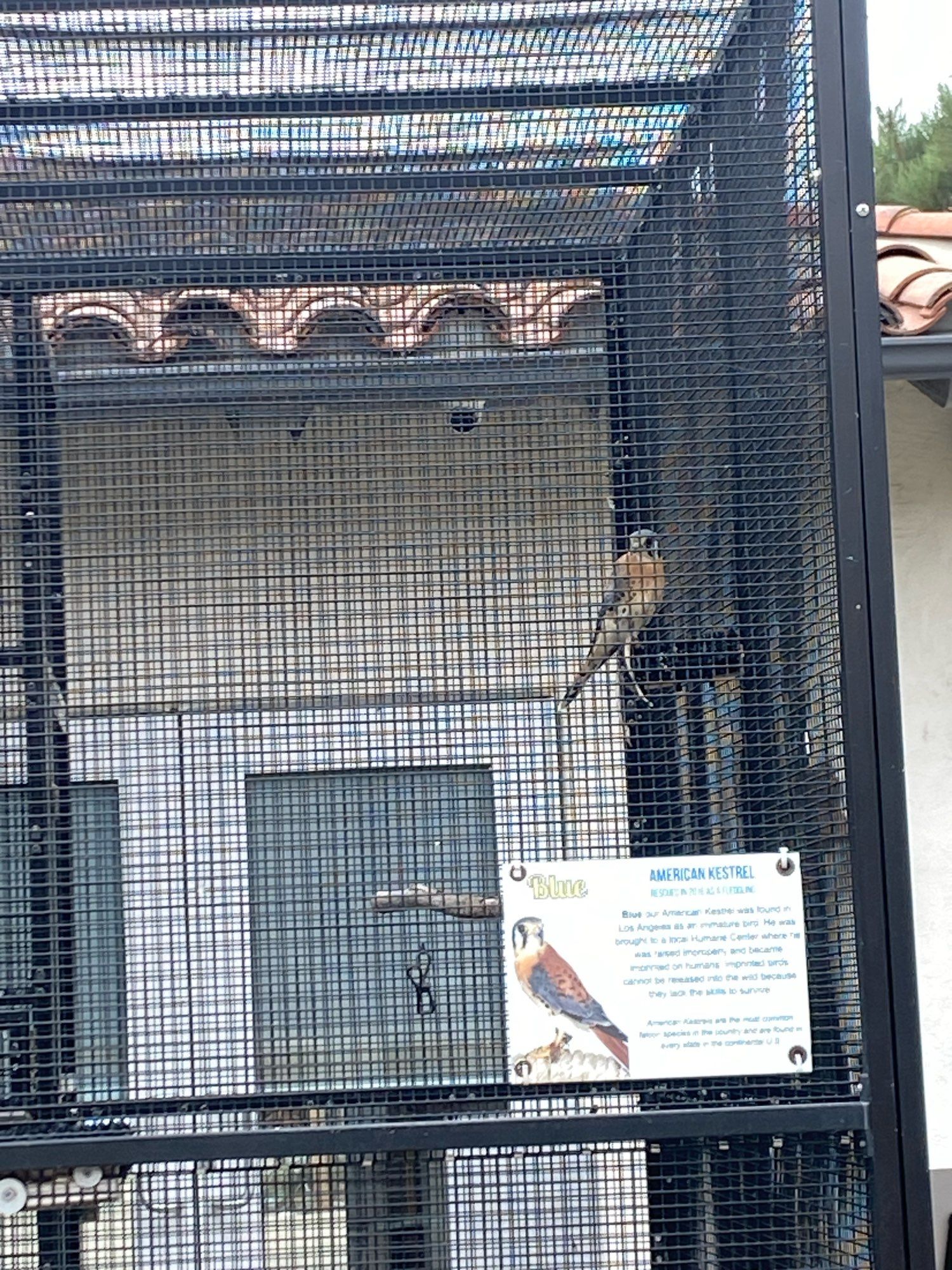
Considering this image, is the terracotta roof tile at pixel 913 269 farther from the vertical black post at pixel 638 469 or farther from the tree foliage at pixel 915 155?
the vertical black post at pixel 638 469

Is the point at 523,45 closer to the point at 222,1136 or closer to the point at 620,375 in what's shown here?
the point at 620,375

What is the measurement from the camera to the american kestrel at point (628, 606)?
1999 millimetres

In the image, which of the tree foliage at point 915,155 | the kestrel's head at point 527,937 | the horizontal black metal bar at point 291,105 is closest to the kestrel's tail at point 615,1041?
the kestrel's head at point 527,937

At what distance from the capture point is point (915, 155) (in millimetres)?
3850

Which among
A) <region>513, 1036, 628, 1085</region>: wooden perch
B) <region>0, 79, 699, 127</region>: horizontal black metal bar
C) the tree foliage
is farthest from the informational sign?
the tree foliage

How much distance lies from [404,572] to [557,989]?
0.60 m

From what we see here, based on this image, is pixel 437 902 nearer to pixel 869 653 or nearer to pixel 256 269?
pixel 869 653

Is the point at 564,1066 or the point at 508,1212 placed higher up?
the point at 564,1066

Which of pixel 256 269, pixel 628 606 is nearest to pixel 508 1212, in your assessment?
pixel 628 606

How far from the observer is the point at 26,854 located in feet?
6.59

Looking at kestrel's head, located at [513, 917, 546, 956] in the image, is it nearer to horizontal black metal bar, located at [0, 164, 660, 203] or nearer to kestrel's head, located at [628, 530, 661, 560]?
kestrel's head, located at [628, 530, 661, 560]

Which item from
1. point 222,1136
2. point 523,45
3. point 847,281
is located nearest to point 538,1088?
point 222,1136

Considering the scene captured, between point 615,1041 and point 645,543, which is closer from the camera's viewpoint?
point 615,1041

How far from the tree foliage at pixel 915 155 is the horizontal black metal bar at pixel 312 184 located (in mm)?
1975
